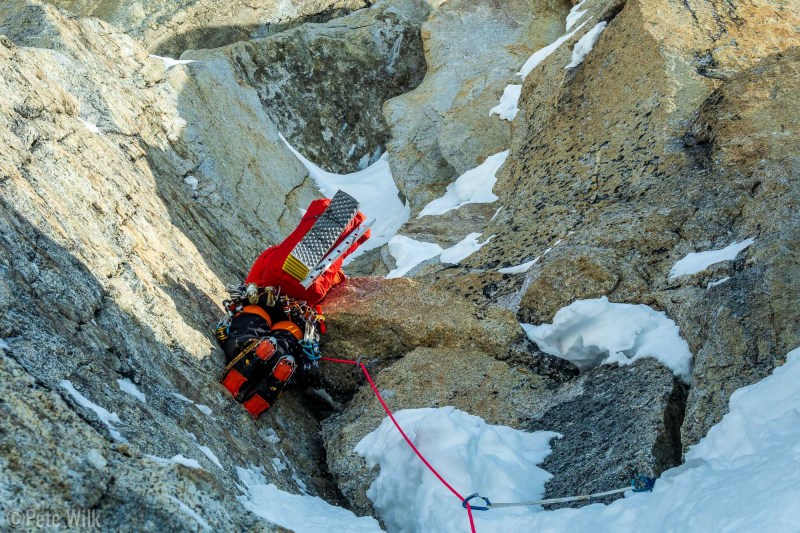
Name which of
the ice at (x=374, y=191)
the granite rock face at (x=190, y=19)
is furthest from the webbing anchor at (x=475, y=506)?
the granite rock face at (x=190, y=19)

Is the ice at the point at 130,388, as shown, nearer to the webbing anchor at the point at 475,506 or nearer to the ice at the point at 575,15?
the webbing anchor at the point at 475,506

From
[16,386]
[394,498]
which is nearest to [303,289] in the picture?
[394,498]

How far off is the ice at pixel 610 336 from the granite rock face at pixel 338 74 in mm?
9656

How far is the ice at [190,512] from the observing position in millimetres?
4176

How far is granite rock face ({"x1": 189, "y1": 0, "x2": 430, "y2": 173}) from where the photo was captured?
16.0 m

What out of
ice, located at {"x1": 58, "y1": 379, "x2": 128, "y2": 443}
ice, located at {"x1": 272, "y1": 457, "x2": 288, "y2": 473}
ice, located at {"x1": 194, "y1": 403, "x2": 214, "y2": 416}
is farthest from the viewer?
ice, located at {"x1": 272, "y1": 457, "x2": 288, "y2": 473}

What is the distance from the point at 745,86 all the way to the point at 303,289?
4.86 meters

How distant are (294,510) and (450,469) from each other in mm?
1134

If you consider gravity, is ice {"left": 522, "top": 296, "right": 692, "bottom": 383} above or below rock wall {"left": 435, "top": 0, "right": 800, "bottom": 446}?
below

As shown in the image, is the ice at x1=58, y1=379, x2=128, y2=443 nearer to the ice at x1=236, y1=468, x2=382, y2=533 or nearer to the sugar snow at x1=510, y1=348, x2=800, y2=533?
the ice at x1=236, y1=468, x2=382, y2=533

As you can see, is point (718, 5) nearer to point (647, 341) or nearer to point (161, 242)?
point (647, 341)

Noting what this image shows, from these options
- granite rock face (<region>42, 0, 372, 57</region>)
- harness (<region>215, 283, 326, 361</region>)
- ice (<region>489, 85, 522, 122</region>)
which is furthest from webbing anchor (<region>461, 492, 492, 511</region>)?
granite rock face (<region>42, 0, 372, 57</region>)

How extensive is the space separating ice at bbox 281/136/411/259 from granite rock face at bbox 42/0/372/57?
357cm

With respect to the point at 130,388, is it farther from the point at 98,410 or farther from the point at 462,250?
the point at 462,250
